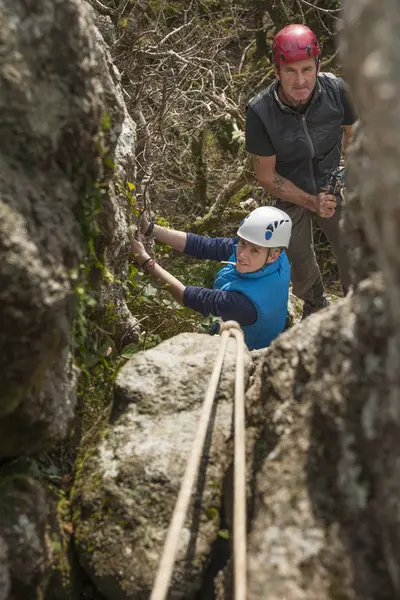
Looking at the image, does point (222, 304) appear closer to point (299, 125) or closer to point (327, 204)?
point (327, 204)

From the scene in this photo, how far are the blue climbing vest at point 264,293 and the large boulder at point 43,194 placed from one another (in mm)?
1997

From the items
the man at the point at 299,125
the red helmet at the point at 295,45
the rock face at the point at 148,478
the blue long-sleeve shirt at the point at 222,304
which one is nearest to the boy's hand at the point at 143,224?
the blue long-sleeve shirt at the point at 222,304

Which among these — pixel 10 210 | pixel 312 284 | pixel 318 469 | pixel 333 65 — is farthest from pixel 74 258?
pixel 333 65

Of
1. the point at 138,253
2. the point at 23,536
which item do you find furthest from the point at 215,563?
the point at 138,253

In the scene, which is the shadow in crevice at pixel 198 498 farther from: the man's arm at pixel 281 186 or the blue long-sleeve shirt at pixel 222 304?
the man's arm at pixel 281 186

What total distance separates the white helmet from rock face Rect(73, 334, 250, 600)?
147 centimetres

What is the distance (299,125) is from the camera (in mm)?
5410

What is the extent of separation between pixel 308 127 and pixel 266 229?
1.21 m

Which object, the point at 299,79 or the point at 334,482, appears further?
the point at 299,79

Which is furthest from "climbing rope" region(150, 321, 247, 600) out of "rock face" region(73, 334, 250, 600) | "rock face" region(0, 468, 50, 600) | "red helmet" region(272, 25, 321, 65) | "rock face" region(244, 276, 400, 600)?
"red helmet" region(272, 25, 321, 65)

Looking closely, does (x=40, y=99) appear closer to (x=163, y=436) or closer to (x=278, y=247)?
(x=163, y=436)

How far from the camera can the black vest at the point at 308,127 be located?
5402mm

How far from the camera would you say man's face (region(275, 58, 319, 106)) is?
5.25m

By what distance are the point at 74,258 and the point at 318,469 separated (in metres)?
1.40
